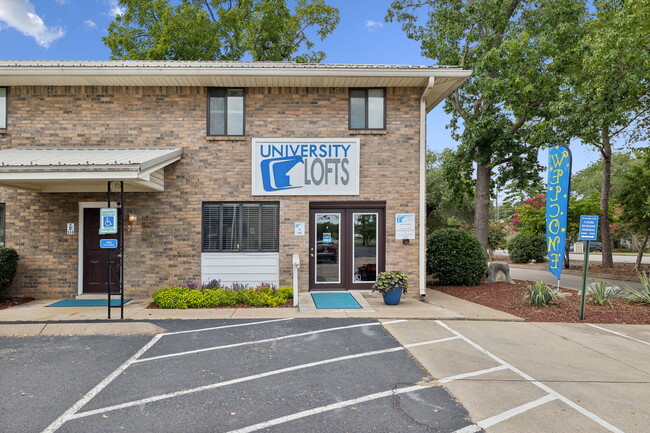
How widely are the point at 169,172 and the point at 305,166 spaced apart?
11.2 feet

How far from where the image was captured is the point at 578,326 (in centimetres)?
736

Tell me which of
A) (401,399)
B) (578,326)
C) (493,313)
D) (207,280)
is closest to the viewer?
(401,399)

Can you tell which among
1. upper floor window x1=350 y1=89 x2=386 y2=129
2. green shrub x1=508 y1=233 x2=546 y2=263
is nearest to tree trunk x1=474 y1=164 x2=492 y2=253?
upper floor window x1=350 y1=89 x2=386 y2=129

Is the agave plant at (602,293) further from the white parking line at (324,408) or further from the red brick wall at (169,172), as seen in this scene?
the white parking line at (324,408)

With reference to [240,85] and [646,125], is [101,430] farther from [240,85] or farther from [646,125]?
[646,125]

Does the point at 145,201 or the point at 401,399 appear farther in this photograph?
the point at 145,201

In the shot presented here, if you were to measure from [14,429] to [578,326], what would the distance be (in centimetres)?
864

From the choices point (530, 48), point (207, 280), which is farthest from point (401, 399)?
point (530, 48)

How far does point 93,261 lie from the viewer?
31.9 ft

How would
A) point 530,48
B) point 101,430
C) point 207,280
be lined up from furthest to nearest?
point 530,48 < point 207,280 < point 101,430

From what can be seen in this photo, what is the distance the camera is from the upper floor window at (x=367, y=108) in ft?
32.6

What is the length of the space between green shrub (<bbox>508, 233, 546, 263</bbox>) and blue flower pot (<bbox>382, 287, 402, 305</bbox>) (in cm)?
1830

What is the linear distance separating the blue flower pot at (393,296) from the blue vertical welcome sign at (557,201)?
407 cm

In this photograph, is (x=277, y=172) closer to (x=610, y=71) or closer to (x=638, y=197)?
(x=610, y=71)
